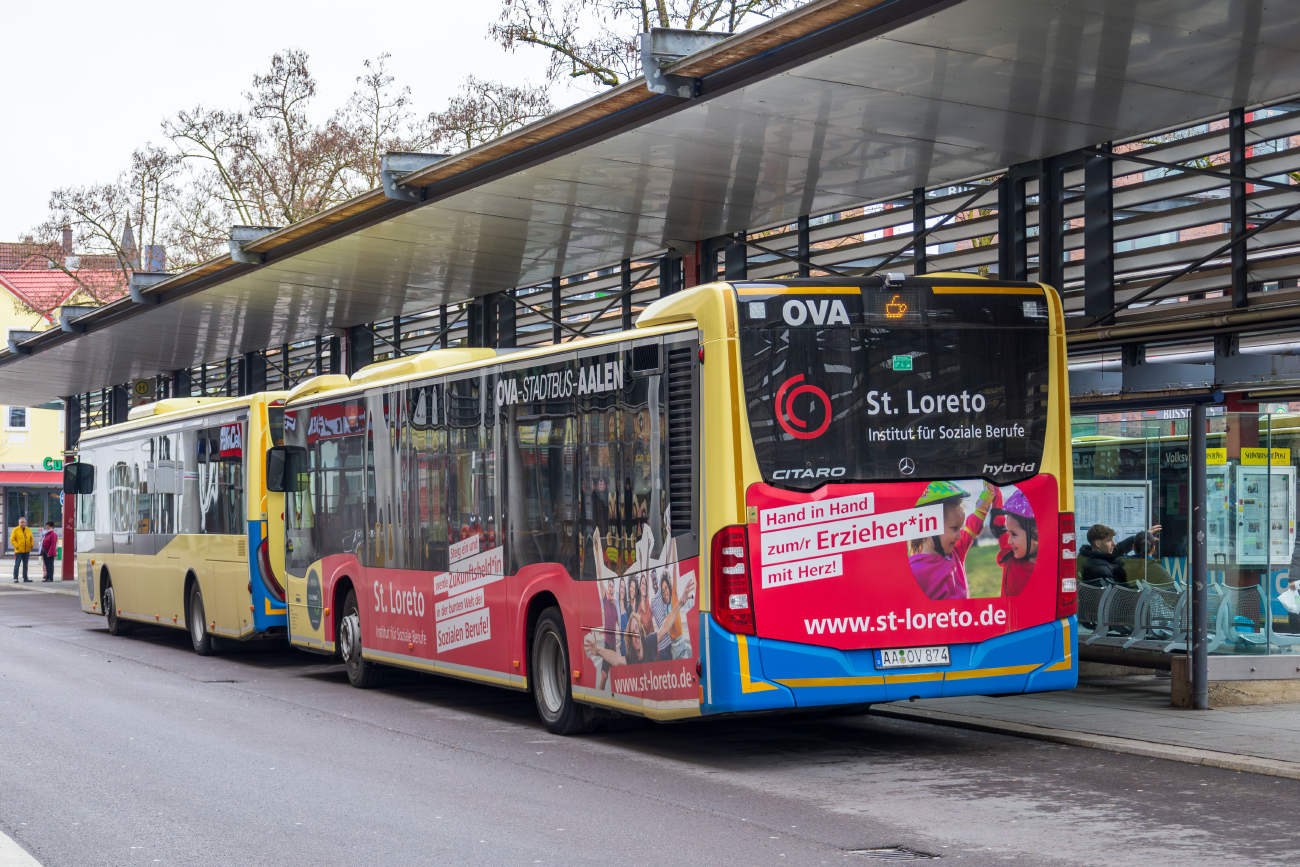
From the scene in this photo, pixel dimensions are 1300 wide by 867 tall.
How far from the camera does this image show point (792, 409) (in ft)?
32.0

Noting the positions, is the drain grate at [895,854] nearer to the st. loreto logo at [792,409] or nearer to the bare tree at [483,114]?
the st. loreto logo at [792,409]

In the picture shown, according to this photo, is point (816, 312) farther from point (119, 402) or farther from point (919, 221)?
point (119, 402)

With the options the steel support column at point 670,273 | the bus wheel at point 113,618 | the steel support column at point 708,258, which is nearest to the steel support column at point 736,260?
the steel support column at point 708,258

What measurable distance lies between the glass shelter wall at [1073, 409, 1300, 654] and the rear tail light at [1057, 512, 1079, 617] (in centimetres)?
222

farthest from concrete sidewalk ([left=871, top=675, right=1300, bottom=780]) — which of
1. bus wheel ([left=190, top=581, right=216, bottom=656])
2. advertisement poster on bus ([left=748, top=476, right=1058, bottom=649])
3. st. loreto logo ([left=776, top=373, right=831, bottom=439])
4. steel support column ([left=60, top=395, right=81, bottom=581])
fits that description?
steel support column ([left=60, top=395, right=81, bottom=581])

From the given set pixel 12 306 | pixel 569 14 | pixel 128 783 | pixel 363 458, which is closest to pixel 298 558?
pixel 363 458

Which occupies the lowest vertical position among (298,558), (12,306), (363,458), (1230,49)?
(298,558)

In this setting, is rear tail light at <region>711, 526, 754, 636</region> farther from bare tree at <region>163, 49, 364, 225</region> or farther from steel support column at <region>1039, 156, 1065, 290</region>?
bare tree at <region>163, 49, 364, 225</region>

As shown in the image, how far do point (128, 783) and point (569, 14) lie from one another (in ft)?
73.2

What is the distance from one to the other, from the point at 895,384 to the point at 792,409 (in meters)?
0.75

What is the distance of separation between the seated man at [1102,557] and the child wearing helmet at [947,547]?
409 cm

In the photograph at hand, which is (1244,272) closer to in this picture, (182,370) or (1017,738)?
(1017,738)

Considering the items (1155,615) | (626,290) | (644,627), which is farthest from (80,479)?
(1155,615)

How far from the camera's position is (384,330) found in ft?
97.5
